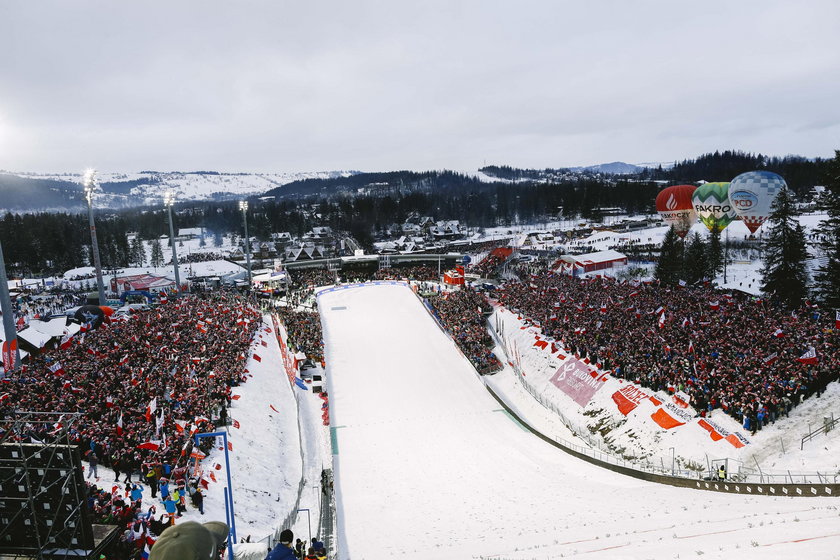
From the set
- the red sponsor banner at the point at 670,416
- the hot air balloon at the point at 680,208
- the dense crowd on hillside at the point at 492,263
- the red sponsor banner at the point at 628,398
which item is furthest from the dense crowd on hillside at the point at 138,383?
the hot air balloon at the point at 680,208

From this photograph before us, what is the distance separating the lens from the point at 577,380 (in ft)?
81.3

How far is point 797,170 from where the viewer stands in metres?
103

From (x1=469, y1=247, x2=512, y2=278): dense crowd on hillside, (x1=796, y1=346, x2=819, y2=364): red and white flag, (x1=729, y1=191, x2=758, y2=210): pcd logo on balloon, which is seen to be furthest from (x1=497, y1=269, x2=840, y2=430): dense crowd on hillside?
(x1=469, y1=247, x2=512, y2=278): dense crowd on hillside

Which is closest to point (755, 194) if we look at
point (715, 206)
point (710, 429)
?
point (715, 206)

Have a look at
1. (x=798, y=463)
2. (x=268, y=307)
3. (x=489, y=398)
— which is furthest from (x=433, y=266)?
(x=798, y=463)

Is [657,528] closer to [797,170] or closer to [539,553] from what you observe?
[539,553]

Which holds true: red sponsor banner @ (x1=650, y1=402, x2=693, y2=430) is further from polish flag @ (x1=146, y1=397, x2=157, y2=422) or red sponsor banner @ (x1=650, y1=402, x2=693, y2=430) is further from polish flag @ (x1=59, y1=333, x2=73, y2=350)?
polish flag @ (x1=59, y1=333, x2=73, y2=350)

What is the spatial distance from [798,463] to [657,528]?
6134 mm

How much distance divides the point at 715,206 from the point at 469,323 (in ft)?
74.2

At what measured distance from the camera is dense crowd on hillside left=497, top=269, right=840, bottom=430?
17016 millimetres

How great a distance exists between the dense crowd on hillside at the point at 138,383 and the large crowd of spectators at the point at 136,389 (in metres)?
0.03

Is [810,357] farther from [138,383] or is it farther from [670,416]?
[138,383]

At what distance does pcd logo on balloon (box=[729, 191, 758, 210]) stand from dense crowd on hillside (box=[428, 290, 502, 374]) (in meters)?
20.2

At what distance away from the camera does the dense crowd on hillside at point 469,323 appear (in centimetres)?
3075
